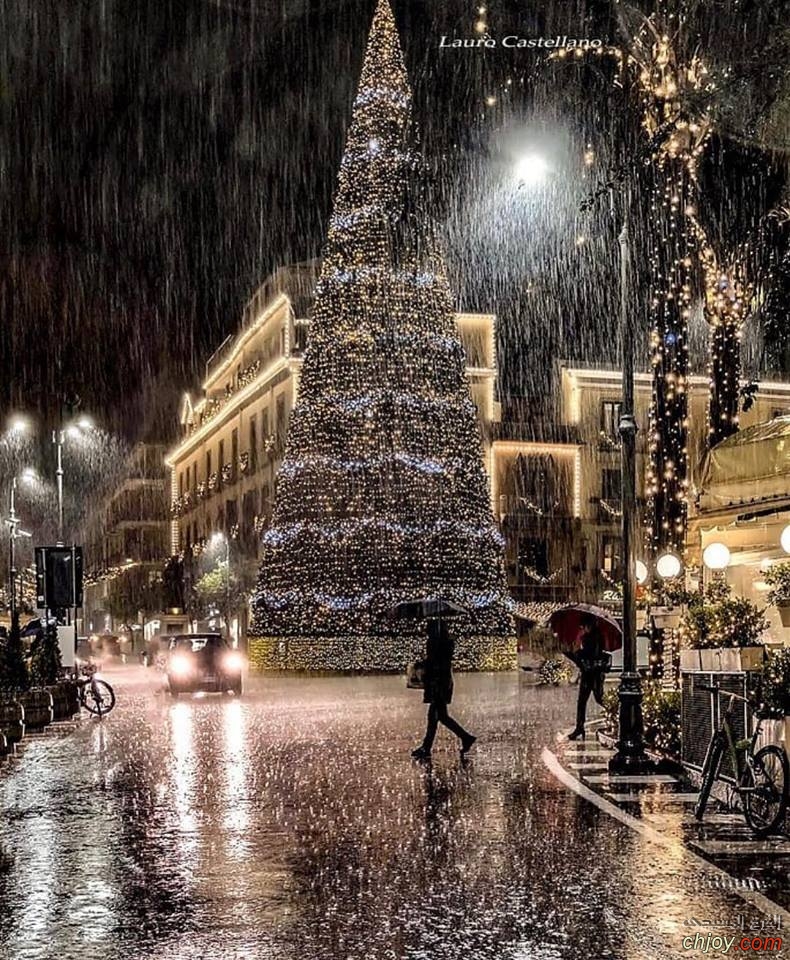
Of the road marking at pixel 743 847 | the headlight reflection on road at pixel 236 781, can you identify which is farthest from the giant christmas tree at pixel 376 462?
the road marking at pixel 743 847

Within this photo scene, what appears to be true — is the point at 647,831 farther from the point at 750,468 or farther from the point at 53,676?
the point at 53,676

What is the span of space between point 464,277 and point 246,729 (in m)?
46.6

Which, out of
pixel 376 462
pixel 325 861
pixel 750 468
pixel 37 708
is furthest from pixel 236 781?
pixel 376 462

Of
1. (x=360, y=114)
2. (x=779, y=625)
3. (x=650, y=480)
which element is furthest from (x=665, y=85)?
(x=360, y=114)

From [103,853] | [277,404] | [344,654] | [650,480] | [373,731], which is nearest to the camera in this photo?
[103,853]

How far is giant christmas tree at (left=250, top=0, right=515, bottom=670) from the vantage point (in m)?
42.1

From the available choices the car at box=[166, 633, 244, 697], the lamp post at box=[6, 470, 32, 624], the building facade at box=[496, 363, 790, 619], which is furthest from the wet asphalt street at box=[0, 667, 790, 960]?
the building facade at box=[496, 363, 790, 619]

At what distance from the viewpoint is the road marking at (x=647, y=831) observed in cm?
830

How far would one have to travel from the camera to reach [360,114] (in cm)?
4244

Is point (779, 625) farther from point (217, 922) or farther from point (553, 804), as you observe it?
point (217, 922)

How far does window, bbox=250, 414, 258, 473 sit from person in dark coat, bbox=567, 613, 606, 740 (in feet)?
153

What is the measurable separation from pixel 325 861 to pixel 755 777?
11.1ft

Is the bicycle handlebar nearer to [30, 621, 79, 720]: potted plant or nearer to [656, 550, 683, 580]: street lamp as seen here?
[656, 550, 683, 580]: street lamp

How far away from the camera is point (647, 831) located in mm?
11242
